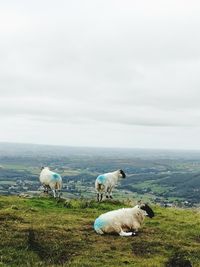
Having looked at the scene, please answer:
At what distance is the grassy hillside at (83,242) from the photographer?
1362cm

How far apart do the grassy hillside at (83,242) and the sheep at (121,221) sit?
0.36m

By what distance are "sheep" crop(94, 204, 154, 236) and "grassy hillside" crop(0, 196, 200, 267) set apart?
360 millimetres

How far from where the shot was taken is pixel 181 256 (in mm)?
14547

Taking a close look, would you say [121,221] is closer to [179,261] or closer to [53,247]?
[53,247]

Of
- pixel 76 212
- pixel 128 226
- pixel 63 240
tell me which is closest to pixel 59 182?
pixel 76 212

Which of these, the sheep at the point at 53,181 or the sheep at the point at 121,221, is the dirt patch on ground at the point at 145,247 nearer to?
the sheep at the point at 121,221

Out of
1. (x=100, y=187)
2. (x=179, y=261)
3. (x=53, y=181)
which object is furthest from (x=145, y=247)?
(x=53, y=181)

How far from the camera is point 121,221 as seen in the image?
59.0 ft

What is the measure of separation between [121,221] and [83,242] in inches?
108

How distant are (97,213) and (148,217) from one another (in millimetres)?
2858

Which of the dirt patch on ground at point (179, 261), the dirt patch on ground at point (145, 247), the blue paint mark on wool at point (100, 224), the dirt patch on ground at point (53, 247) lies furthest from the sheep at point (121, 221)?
the dirt patch on ground at point (179, 261)

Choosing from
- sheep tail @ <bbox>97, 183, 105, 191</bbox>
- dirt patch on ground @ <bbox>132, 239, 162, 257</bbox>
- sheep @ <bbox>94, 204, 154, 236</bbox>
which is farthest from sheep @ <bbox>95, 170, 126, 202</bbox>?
dirt patch on ground @ <bbox>132, 239, 162, 257</bbox>

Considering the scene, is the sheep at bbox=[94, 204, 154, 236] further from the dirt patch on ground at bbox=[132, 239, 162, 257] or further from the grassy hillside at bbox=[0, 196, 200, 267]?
the dirt patch on ground at bbox=[132, 239, 162, 257]

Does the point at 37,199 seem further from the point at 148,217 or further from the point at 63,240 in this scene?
the point at 63,240
